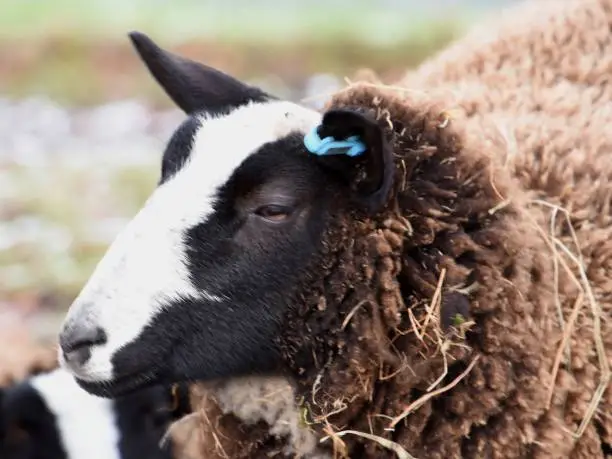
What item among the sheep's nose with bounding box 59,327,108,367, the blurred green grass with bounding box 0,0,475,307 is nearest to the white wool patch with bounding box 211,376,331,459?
the sheep's nose with bounding box 59,327,108,367

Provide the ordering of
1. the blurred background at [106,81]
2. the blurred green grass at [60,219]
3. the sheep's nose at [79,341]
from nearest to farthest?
the sheep's nose at [79,341] → the blurred green grass at [60,219] → the blurred background at [106,81]

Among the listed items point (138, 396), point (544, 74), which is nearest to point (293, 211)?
point (138, 396)

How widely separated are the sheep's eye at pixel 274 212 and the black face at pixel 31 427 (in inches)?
52.8

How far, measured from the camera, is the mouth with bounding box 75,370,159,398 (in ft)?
7.20

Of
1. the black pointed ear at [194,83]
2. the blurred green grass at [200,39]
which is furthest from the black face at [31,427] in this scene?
the blurred green grass at [200,39]

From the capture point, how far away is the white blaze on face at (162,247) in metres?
2.11

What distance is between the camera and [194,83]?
102 inches

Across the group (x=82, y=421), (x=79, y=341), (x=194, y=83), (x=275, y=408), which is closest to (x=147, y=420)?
(x=82, y=421)

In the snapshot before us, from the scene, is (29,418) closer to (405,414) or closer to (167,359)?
(167,359)

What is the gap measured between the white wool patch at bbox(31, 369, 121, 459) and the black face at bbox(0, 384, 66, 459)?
0.02 meters

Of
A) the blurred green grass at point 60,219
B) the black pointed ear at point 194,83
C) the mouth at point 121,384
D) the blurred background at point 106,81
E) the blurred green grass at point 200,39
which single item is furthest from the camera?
the blurred green grass at point 200,39

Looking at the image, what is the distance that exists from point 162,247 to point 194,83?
2.11 ft

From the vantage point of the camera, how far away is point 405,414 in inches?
87.0

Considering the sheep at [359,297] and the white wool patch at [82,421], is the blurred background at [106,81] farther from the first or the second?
the sheep at [359,297]
